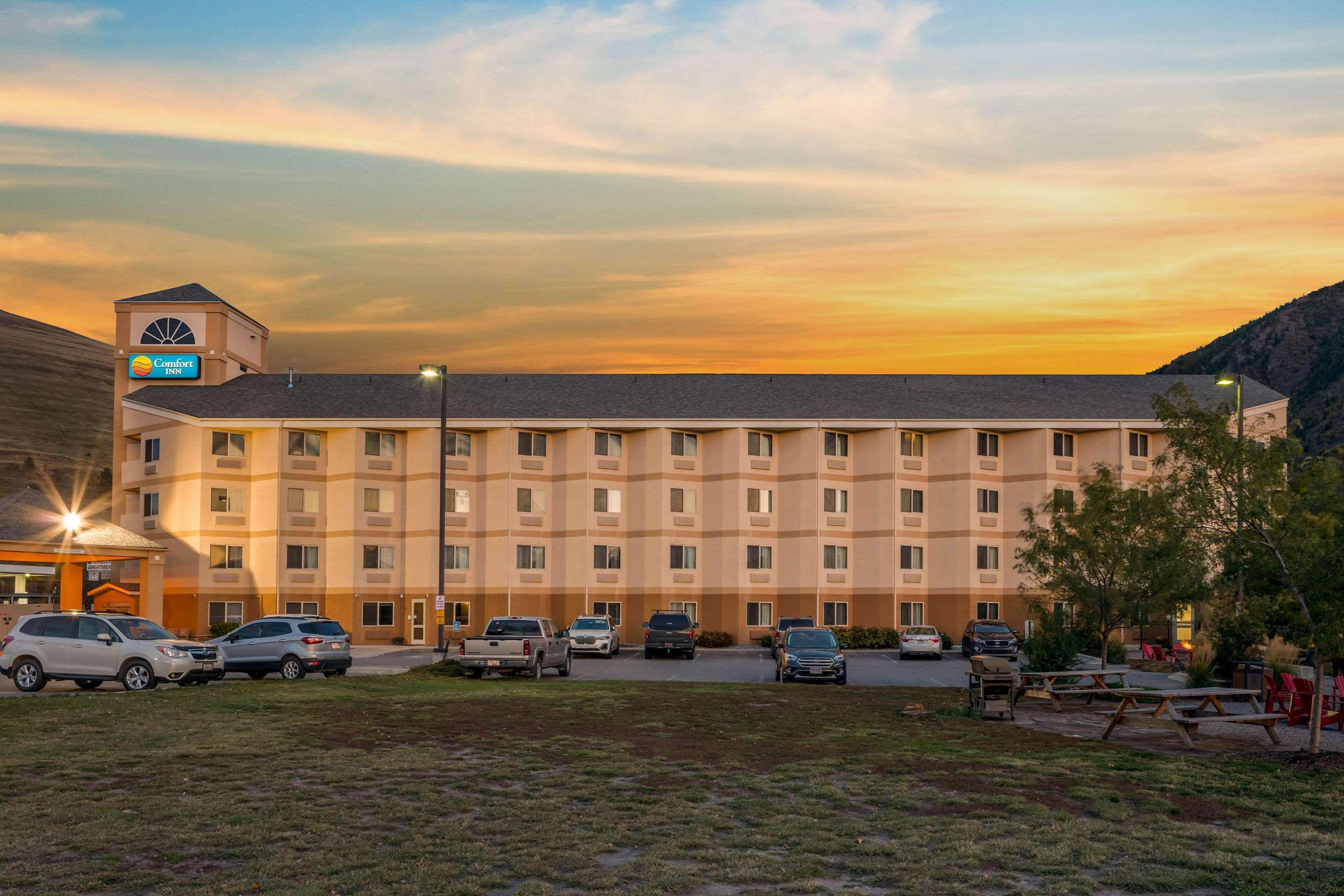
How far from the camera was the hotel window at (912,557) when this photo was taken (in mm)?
62281

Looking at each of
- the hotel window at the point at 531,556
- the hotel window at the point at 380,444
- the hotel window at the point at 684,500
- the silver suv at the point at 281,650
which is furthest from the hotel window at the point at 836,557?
the silver suv at the point at 281,650

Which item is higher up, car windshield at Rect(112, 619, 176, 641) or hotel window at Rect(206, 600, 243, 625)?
car windshield at Rect(112, 619, 176, 641)

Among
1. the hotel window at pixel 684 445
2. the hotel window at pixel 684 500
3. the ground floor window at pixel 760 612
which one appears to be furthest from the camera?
the hotel window at pixel 684 445

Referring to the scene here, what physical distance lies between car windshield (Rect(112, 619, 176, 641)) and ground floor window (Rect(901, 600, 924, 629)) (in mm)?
40548

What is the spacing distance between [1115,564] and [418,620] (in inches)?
1495

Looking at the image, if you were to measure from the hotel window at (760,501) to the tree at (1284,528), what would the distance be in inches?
1633

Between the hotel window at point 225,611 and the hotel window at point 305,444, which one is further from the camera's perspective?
the hotel window at point 305,444

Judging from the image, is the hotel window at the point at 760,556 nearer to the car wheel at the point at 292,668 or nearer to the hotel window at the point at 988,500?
the hotel window at the point at 988,500

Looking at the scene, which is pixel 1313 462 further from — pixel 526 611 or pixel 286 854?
pixel 526 611

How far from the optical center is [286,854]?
1046cm

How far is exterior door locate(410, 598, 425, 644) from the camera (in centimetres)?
6053

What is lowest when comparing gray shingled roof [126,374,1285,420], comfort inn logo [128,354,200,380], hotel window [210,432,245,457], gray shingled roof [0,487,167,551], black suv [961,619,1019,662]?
black suv [961,619,1019,662]

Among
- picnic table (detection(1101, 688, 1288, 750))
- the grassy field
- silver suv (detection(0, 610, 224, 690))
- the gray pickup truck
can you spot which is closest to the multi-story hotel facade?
the gray pickup truck

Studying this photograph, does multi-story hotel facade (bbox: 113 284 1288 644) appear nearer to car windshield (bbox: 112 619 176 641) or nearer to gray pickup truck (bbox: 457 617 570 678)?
gray pickup truck (bbox: 457 617 570 678)
